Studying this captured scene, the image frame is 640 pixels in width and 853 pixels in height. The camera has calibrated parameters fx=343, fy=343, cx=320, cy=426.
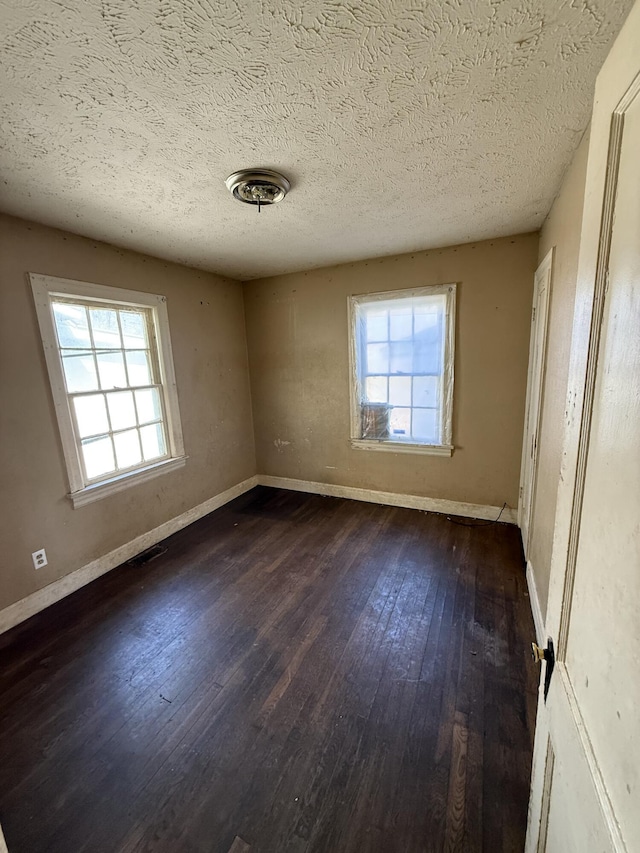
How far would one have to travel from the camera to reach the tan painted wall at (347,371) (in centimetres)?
289

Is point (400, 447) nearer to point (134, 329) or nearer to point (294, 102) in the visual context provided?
point (134, 329)

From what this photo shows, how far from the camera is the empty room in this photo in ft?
2.33

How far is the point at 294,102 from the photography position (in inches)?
48.2

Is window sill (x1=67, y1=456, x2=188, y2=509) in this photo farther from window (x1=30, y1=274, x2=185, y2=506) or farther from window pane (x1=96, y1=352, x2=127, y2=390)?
window pane (x1=96, y1=352, x2=127, y2=390)

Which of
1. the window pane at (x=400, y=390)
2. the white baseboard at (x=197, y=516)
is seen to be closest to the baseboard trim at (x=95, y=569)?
the white baseboard at (x=197, y=516)

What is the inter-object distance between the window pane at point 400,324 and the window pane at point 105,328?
239 cm

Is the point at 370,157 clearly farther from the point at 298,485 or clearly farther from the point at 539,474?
the point at 298,485

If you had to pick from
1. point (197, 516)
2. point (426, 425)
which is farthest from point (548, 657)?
point (197, 516)

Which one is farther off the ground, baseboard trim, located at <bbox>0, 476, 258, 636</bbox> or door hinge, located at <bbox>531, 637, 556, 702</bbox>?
door hinge, located at <bbox>531, 637, 556, 702</bbox>

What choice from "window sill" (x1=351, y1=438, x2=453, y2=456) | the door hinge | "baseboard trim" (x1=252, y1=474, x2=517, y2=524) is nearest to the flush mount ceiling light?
the door hinge

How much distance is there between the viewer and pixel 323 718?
4.98 feet

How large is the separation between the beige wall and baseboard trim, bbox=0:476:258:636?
292 cm

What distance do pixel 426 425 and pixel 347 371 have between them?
97 centimetres

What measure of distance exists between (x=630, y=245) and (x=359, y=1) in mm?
967
